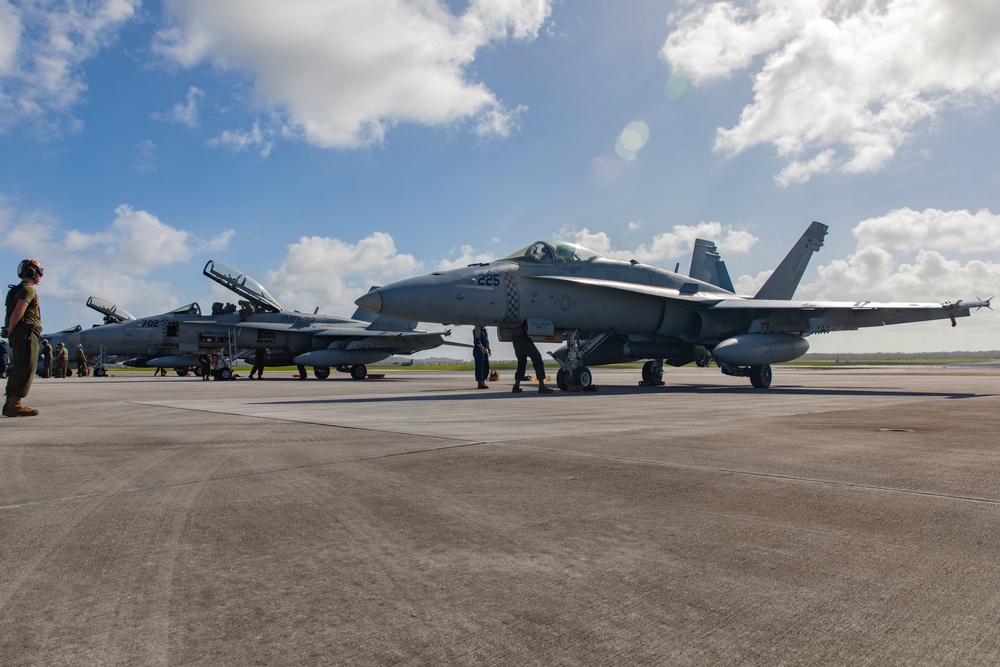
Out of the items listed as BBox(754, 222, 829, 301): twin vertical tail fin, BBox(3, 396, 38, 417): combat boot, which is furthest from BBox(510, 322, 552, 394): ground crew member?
BBox(754, 222, 829, 301): twin vertical tail fin

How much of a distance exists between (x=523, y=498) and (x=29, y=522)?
203 cm

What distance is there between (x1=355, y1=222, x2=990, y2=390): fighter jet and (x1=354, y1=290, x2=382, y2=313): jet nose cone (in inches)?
0.7

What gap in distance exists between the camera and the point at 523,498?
2.89 metres

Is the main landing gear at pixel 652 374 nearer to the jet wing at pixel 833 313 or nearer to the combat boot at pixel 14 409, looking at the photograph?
the jet wing at pixel 833 313

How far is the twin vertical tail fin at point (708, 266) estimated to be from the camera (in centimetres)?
2028

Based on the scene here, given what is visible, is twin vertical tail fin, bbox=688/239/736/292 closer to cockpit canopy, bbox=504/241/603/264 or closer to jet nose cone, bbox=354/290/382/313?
cockpit canopy, bbox=504/241/603/264

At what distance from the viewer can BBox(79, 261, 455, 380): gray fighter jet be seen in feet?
72.3

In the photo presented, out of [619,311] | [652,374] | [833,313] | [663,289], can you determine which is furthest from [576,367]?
[833,313]

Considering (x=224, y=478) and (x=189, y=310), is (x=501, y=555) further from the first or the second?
(x=189, y=310)

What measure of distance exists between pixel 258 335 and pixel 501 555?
76.7 ft

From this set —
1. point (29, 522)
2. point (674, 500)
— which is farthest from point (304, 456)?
point (674, 500)

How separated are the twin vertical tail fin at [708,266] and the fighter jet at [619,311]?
3735 millimetres

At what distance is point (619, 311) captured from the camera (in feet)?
46.0

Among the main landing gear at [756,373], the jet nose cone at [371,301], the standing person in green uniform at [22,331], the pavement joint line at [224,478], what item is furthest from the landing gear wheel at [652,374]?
the standing person in green uniform at [22,331]
